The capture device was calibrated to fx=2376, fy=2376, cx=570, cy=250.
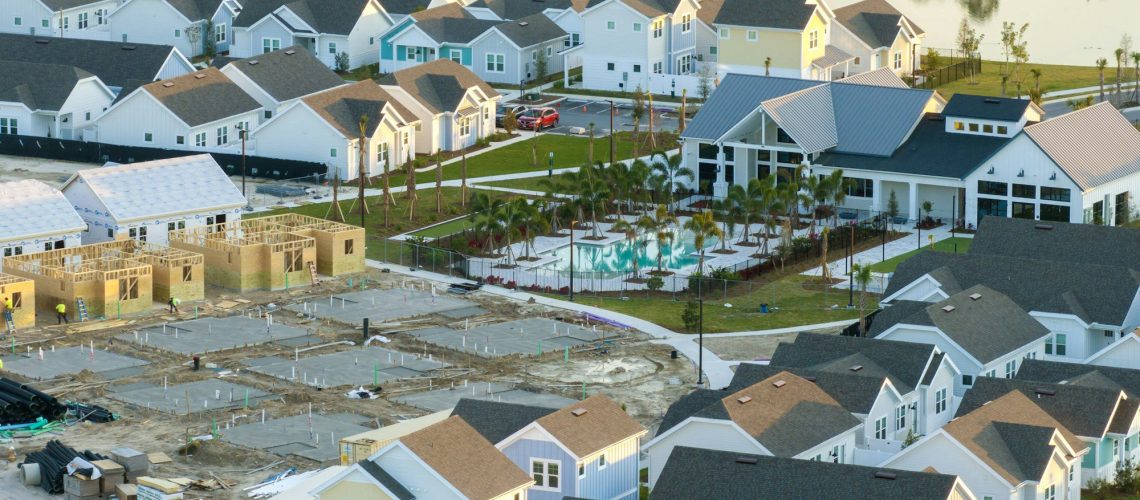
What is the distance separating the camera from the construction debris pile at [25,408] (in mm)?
75750

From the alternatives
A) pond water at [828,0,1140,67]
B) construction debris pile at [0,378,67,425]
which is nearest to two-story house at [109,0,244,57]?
pond water at [828,0,1140,67]

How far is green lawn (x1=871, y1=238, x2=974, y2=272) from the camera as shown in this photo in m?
97.9

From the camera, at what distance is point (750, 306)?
92.0 m

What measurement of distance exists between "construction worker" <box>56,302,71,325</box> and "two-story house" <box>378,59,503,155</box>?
32.6 m

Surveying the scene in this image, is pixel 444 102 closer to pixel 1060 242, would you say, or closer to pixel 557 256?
pixel 557 256

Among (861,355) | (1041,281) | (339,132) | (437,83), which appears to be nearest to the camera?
(861,355)

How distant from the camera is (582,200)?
10481cm

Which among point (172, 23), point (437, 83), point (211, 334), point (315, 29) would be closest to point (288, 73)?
point (437, 83)

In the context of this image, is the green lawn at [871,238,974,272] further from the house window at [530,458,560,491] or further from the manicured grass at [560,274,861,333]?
the house window at [530,458,560,491]

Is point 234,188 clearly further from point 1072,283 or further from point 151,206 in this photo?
point 1072,283

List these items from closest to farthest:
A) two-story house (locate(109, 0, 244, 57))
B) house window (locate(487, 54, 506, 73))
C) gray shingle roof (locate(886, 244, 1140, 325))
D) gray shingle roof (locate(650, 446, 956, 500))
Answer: gray shingle roof (locate(650, 446, 956, 500)) < gray shingle roof (locate(886, 244, 1140, 325)) < house window (locate(487, 54, 506, 73)) < two-story house (locate(109, 0, 244, 57))

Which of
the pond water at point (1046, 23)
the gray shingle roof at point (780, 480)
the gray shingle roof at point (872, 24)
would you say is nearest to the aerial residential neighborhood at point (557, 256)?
the gray shingle roof at point (780, 480)

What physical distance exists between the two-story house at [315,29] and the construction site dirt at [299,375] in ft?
158

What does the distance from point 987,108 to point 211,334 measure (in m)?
39.0
